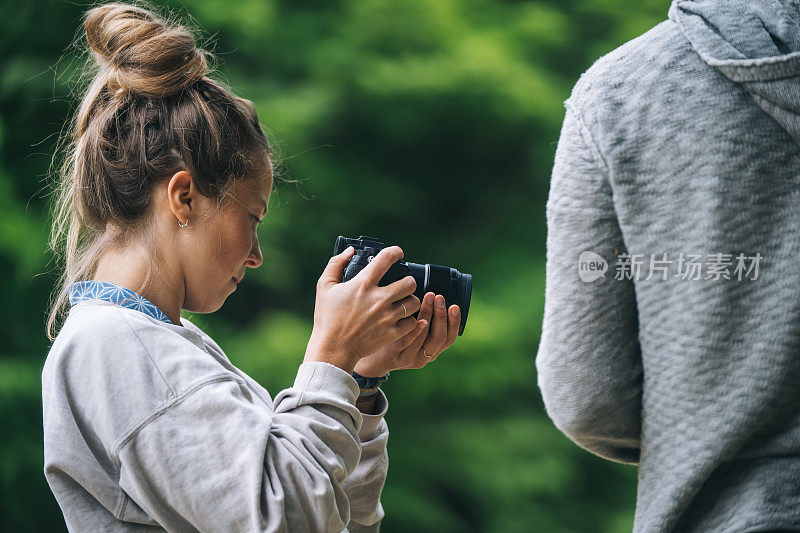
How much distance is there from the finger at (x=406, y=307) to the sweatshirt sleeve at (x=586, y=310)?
0.63 ft

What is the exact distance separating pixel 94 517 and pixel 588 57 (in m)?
2.17

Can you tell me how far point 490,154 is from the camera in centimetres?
261

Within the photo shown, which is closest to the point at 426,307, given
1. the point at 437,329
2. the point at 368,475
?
the point at 437,329

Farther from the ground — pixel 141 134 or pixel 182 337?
pixel 141 134

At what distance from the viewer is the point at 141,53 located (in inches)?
38.3

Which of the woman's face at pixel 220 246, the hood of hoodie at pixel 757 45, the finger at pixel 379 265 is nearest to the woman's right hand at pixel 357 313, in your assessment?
the finger at pixel 379 265

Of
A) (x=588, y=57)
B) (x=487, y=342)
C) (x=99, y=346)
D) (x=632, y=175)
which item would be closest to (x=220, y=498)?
(x=99, y=346)

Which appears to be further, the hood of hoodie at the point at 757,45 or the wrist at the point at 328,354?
the wrist at the point at 328,354

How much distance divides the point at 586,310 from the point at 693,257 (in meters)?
0.12

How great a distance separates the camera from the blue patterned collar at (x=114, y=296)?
2.98ft

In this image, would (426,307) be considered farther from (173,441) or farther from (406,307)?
(173,441)

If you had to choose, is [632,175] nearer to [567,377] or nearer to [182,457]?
[567,377]

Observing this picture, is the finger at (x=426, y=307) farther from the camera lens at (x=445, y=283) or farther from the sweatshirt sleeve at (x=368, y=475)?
the sweatshirt sleeve at (x=368, y=475)

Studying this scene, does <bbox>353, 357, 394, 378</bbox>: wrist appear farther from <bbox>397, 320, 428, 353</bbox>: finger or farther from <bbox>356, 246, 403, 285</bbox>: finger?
<bbox>356, 246, 403, 285</bbox>: finger
